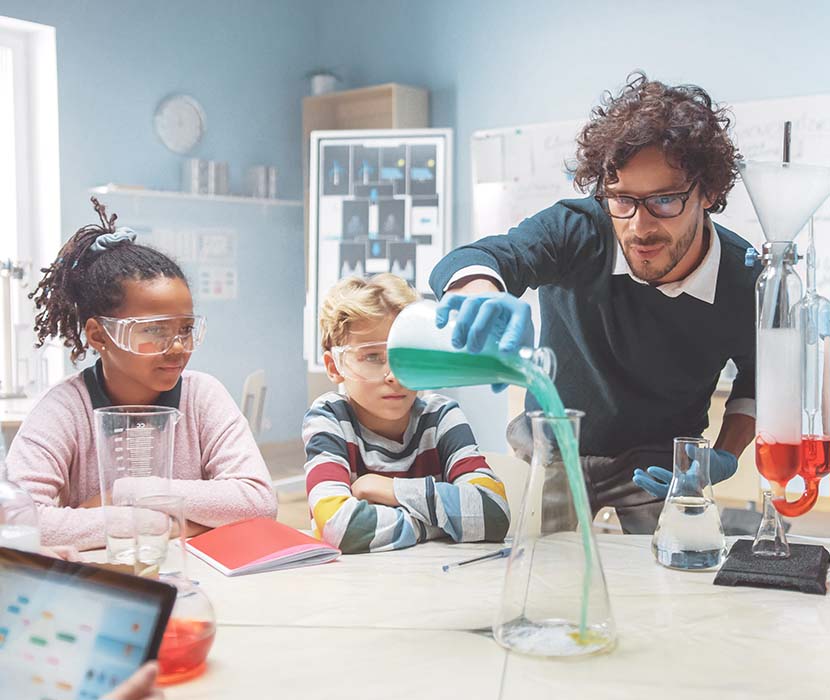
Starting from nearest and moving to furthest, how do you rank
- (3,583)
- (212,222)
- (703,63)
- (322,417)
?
1. (3,583)
2. (322,417)
3. (703,63)
4. (212,222)

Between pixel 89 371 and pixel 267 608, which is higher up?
pixel 89 371

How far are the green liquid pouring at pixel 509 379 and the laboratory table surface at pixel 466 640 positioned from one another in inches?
3.9

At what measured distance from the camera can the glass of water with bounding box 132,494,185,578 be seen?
0.99 metres

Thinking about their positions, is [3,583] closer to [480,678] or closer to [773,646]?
[480,678]

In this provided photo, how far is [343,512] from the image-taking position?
55.3 inches

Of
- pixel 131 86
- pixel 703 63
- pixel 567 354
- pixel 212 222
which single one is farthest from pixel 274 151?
pixel 567 354

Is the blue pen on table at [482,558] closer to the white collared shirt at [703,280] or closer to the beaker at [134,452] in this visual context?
the beaker at [134,452]

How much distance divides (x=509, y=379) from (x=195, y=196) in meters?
4.24

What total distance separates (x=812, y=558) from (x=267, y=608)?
0.75 meters

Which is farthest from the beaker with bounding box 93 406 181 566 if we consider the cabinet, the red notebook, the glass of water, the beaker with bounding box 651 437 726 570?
the cabinet

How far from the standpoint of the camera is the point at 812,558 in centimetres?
128

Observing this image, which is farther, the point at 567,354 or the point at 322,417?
the point at 567,354

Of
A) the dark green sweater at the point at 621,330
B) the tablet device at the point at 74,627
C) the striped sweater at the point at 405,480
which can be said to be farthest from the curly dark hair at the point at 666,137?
the tablet device at the point at 74,627

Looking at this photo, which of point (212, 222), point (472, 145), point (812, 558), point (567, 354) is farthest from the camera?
point (212, 222)
